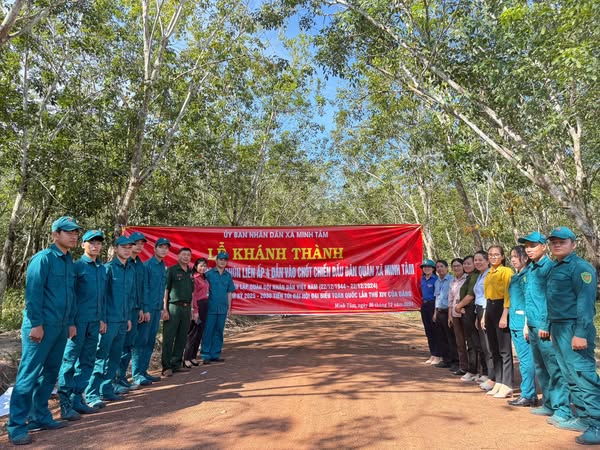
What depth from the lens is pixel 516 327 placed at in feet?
15.3

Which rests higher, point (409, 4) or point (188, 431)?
point (409, 4)

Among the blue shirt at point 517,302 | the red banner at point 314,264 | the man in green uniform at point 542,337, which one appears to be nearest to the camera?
the man in green uniform at point 542,337

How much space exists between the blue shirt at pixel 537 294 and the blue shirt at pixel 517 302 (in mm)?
220

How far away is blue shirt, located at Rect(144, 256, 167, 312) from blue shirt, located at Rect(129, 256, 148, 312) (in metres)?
0.06

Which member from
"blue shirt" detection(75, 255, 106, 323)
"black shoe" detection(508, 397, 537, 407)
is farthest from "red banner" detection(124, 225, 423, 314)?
"blue shirt" detection(75, 255, 106, 323)

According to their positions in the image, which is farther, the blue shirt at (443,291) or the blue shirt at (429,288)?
the blue shirt at (429,288)

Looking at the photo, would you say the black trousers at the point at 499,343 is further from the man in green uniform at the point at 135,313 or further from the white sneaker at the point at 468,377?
the man in green uniform at the point at 135,313

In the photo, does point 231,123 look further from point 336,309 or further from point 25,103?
point 336,309

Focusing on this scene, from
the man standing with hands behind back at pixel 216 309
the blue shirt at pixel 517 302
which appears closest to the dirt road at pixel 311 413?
the man standing with hands behind back at pixel 216 309

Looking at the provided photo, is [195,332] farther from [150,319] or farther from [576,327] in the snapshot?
[576,327]

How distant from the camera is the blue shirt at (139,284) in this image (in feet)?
17.4

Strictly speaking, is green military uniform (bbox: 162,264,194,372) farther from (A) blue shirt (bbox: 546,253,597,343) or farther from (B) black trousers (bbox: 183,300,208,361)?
(A) blue shirt (bbox: 546,253,597,343)

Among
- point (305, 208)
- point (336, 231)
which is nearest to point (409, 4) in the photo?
point (336, 231)

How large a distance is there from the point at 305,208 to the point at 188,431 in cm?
2711
